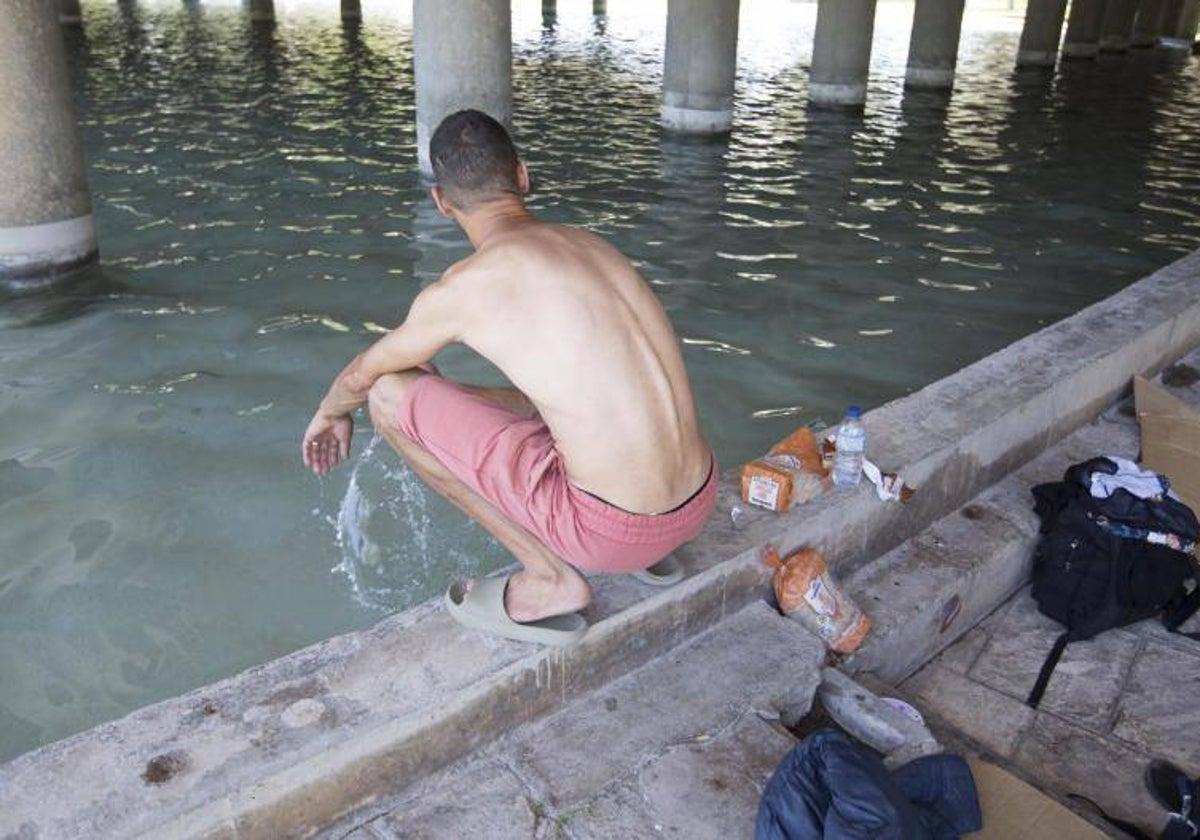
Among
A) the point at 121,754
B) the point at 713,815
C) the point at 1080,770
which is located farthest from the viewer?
the point at 1080,770

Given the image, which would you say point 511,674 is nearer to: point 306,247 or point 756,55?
point 306,247

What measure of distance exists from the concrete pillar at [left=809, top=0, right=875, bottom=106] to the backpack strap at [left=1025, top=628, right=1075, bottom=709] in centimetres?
1768

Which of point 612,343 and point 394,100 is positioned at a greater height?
point 612,343

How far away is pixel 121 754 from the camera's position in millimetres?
2848

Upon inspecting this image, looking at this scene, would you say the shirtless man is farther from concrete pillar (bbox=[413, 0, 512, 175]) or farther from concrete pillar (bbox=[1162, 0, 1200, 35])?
concrete pillar (bbox=[1162, 0, 1200, 35])

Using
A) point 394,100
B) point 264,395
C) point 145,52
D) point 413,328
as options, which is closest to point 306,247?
point 264,395

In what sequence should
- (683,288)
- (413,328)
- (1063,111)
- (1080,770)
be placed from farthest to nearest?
(1063,111) → (683,288) → (1080,770) → (413,328)

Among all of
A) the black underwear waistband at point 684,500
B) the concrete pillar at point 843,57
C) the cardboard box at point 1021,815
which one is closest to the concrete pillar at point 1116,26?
the concrete pillar at point 843,57

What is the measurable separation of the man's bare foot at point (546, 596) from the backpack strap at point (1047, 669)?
1989 millimetres

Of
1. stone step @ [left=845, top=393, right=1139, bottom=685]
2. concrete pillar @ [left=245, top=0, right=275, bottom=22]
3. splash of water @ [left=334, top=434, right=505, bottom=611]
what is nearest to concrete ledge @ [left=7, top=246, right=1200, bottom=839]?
stone step @ [left=845, top=393, right=1139, bottom=685]

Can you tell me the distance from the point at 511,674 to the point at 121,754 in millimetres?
1114

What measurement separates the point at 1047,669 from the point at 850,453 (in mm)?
1205

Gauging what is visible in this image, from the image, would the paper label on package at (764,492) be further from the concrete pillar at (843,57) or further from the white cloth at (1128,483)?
the concrete pillar at (843,57)

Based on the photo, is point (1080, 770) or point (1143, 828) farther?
point (1080, 770)
